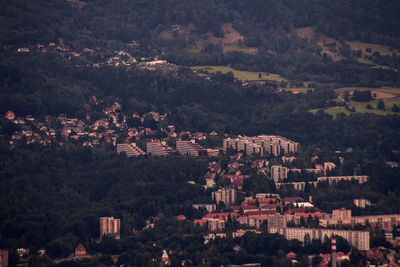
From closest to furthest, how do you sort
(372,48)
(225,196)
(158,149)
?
(225,196), (158,149), (372,48)

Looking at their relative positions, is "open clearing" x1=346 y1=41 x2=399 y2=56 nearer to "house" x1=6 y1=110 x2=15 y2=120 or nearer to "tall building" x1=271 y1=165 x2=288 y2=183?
"tall building" x1=271 y1=165 x2=288 y2=183

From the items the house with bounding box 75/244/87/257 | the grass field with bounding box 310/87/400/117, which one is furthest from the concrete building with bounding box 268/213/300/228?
the grass field with bounding box 310/87/400/117

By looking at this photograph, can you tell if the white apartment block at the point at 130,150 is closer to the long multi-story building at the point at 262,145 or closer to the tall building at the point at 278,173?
the long multi-story building at the point at 262,145

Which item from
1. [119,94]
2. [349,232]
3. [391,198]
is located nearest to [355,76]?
[119,94]

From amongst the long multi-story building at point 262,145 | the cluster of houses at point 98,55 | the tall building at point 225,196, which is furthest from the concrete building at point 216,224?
the cluster of houses at point 98,55

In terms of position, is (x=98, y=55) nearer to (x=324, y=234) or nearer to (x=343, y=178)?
(x=343, y=178)

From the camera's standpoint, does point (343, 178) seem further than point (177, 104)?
No

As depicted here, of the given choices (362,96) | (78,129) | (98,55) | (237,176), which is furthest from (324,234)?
(98,55)
